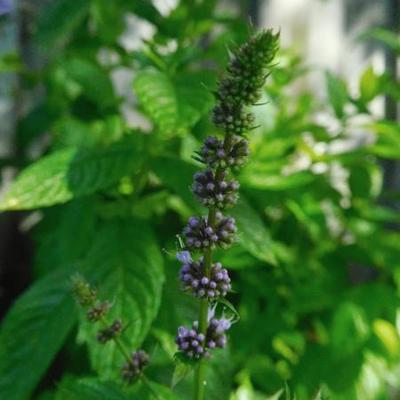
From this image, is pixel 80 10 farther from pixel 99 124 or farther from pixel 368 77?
pixel 368 77

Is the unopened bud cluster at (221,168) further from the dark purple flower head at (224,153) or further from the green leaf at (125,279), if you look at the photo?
the green leaf at (125,279)

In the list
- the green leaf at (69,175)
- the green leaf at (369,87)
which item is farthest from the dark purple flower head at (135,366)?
the green leaf at (369,87)

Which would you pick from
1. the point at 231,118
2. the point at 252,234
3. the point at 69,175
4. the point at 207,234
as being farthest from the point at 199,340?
the point at 69,175

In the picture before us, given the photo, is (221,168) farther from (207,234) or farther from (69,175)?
(69,175)

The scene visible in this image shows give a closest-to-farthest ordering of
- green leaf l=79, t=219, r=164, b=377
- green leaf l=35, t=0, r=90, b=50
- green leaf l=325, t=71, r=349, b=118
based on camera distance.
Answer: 1. green leaf l=79, t=219, r=164, b=377
2. green leaf l=35, t=0, r=90, b=50
3. green leaf l=325, t=71, r=349, b=118

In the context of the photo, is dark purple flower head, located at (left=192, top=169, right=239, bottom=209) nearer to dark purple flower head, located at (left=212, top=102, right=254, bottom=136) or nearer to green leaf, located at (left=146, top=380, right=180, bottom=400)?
dark purple flower head, located at (left=212, top=102, right=254, bottom=136)

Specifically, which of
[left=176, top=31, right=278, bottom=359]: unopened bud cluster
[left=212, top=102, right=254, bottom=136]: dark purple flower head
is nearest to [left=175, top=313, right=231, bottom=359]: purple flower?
[left=176, top=31, right=278, bottom=359]: unopened bud cluster

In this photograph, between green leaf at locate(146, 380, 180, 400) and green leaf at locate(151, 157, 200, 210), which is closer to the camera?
green leaf at locate(146, 380, 180, 400)
